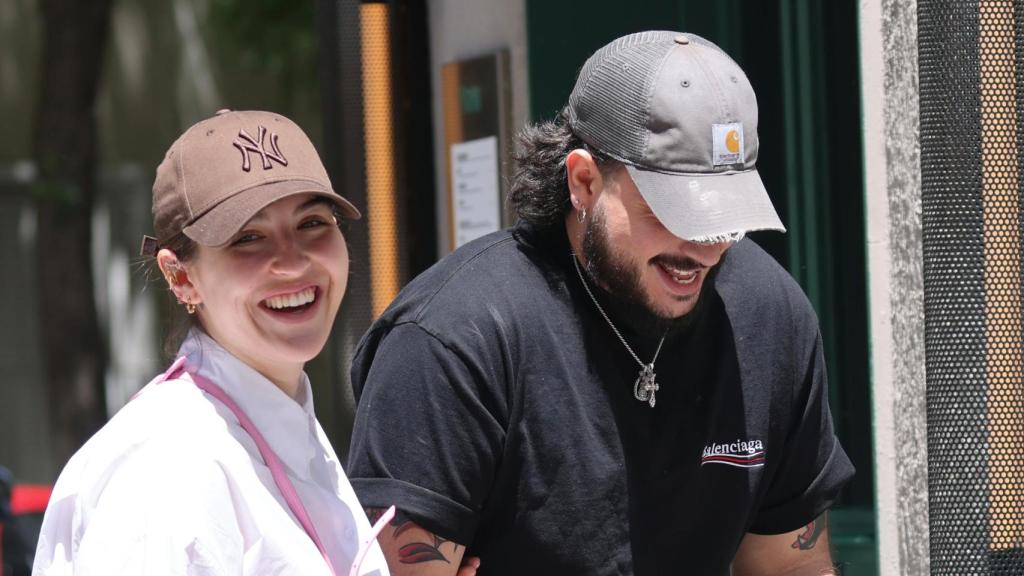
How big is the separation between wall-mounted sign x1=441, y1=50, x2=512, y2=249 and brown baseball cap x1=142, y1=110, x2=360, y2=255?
236cm

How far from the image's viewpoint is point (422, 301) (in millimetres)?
2389

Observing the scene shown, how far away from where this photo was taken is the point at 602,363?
7.97 ft

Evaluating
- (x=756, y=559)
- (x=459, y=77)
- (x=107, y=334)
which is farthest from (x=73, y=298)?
(x=756, y=559)

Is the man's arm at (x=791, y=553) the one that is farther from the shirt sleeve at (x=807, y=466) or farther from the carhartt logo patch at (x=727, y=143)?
the carhartt logo patch at (x=727, y=143)

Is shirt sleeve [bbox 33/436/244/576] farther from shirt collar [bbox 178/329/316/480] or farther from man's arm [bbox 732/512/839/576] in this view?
man's arm [bbox 732/512/839/576]

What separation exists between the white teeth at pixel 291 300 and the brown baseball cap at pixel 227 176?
125 millimetres

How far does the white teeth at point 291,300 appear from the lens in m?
1.93

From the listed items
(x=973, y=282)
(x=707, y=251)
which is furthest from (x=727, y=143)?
(x=973, y=282)

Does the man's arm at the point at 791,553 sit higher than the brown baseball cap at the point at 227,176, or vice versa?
the brown baseball cap at the point at 227,176

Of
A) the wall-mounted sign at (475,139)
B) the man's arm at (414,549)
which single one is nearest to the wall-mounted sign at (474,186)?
the wall-mounted sign at (475,139)

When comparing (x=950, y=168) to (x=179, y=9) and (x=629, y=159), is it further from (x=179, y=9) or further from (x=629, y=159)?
(x=179, y=9)

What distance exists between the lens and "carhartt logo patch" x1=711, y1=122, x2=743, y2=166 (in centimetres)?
235

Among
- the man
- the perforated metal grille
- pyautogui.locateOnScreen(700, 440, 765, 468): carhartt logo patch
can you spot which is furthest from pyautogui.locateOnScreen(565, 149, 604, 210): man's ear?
the perforated metal grille

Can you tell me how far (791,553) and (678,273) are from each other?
0.64 meters
